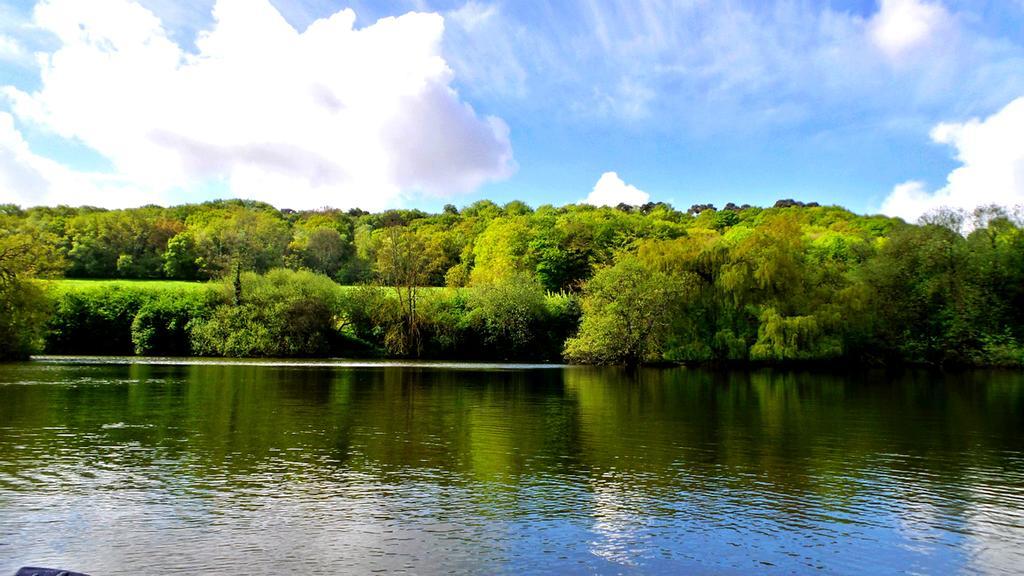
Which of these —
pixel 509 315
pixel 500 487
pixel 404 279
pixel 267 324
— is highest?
pixel 404 279

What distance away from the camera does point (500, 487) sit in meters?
14.3

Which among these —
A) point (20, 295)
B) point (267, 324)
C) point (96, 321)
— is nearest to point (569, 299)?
point (267, 324)

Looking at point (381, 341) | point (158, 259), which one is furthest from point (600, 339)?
point (158, 259)

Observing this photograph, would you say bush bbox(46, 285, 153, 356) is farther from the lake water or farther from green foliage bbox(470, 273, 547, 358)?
the lake water

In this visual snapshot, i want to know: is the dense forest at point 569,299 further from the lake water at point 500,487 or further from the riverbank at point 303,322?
the lake water at point 500,487

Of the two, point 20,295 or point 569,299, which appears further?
point 569,299

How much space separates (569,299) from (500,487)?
6482 centimetres

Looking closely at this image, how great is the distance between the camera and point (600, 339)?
62938mm

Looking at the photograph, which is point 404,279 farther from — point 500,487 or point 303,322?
point 500,487

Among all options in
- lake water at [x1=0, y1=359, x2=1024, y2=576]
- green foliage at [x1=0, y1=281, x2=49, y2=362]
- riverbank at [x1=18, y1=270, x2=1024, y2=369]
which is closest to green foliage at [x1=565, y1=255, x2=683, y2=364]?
riverbank at [x1=18, y1=270, x2=1024, y2=369]

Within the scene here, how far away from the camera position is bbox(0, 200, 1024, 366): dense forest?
61.8m

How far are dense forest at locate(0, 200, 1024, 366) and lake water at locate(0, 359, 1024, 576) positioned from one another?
32842mm

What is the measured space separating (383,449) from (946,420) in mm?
20677

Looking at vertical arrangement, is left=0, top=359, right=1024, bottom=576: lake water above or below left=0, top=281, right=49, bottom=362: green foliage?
below
